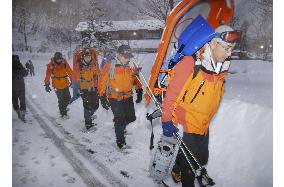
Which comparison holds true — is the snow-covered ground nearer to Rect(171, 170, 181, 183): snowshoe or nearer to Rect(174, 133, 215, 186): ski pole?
Rect(171, 170, 181, 183): snowshoe

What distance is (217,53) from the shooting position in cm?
255

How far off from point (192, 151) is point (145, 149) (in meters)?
1.19

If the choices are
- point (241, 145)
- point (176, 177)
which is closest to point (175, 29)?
point (241, 145)

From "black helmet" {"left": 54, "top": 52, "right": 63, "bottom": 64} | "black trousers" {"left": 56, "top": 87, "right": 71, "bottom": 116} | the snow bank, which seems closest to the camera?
the snow bank

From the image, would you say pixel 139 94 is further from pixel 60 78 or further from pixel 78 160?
pixel 60 78

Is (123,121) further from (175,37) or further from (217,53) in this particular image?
(217,53)

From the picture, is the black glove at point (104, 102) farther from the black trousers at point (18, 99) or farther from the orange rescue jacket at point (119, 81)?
the black trousers at point (18, 99)

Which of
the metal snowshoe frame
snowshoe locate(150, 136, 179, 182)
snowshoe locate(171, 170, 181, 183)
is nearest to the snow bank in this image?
snowshoe locate(171, 170, 181, 183)

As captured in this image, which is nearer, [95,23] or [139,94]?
[95,23]

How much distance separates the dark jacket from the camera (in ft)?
9.30

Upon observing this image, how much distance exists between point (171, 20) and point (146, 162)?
1789 mm

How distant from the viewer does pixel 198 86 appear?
252 centimetres

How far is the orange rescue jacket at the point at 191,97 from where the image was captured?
8.02 feet
